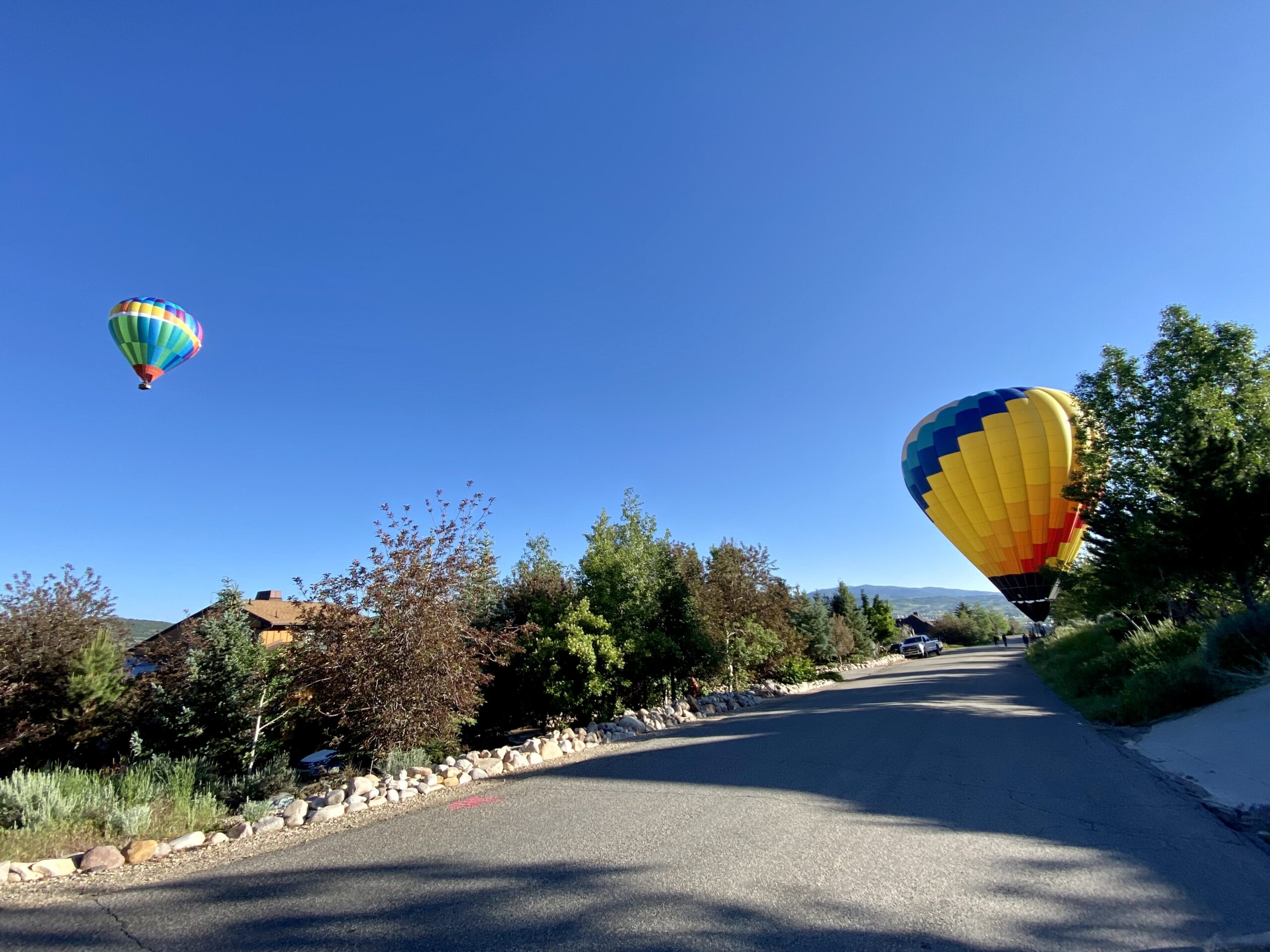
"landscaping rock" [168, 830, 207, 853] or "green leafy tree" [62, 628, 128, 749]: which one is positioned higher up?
"green leafy tree" [62, 628, 128, 749]

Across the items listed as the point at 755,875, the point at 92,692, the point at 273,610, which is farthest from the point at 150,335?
the point at 273,610

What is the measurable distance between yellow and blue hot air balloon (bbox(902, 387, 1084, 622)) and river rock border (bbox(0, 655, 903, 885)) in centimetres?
1732

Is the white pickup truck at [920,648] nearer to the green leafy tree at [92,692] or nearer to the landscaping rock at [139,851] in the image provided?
the green leafy tree at [92,692]

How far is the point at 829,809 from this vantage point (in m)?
5.97

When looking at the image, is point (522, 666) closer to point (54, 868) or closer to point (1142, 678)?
point (54, 868)

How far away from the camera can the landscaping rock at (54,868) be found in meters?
4.99

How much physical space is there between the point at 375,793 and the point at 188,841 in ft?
7.15

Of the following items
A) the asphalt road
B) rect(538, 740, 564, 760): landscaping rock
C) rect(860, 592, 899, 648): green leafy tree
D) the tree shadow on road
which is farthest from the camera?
rect(860, 592, 899, 648): green leafy tree

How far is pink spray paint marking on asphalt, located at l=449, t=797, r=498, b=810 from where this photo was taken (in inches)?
280

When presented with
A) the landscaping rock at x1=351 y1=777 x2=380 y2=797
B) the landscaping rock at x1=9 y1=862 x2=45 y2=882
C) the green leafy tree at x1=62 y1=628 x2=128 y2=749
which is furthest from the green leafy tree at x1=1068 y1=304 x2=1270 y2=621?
the green leafy tree at x1=62 y1=628 x2=128 y2=749

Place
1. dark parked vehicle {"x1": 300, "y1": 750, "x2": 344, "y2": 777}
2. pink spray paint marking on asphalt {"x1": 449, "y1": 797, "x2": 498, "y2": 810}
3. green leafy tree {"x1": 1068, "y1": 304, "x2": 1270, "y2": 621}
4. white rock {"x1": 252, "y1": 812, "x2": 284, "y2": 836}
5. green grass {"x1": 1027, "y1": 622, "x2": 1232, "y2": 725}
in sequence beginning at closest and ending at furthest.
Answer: white rock {"x1": 252, "y1": 812, "x2": 284, "y2": 836} → pink spray paint marking on asphalt {"x1": 449, "y1": 797, "x2": 498, "y2": 810} → green grass {"x1": 1027, "y1": 622, "x2": 1232, "y2": 725} → dark parked vehicle {"x1": 300, "y1": 750, "x2": 344, "y2": 777} → green leafy tree {"x1": 1068, "y1": 304, "x2": 1270, "y2": 621}

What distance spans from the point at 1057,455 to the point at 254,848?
89.2 ft

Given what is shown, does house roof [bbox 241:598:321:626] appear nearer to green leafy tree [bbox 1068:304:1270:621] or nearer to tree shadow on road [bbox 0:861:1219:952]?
tree shadow on road [bbox 0:861:1219:952]

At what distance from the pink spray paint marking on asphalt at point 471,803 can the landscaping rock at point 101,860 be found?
3034 mm
